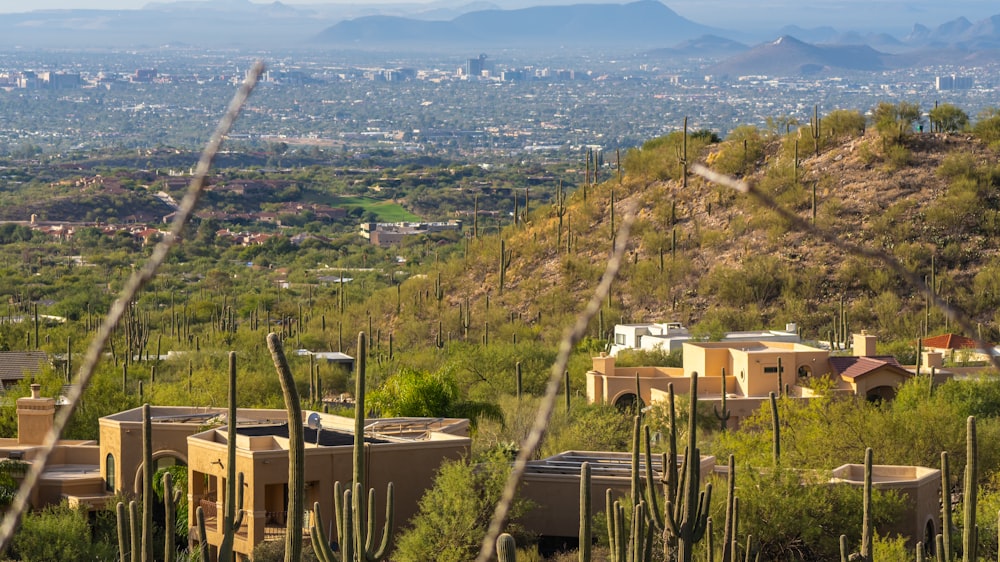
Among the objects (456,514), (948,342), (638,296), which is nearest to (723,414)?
(456,514)

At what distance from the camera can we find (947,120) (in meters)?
56.9

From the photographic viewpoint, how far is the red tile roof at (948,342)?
4108cm

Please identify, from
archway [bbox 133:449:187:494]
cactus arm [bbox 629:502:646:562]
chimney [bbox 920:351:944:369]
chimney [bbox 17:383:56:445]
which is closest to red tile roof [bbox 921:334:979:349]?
chimney [bbox 920:351:944:369]

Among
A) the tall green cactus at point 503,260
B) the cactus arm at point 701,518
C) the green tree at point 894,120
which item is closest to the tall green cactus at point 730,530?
the cactus arm at point 701,518

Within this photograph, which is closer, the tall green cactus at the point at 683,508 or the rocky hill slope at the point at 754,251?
the tall green cactus at the point at 683,508

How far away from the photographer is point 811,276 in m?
49.1

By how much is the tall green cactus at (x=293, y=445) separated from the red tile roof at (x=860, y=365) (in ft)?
81.9

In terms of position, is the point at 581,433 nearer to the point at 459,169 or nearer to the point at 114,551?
the point at 114,551

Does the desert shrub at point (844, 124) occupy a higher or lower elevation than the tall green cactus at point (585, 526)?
higher

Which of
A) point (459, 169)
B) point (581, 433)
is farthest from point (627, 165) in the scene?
point (459, 169)

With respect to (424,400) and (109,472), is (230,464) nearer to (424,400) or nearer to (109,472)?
(109,472)

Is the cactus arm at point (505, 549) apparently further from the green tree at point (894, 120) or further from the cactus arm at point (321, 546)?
the green tree at point (894, 120)

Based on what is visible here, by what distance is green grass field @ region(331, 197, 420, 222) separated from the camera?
12206 cm

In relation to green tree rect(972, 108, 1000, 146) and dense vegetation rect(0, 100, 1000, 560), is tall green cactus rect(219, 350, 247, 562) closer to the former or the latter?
dense vegetation rect(0, 100, 1000, 560)
